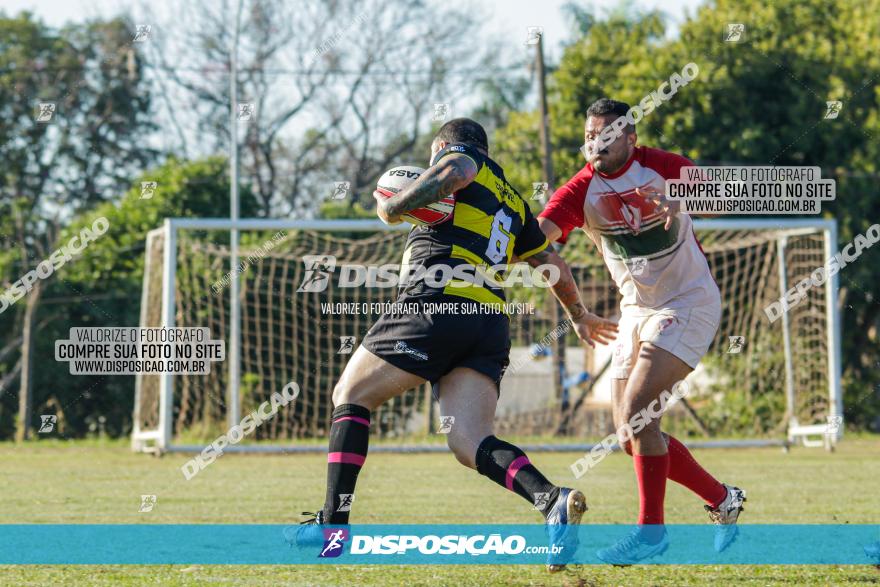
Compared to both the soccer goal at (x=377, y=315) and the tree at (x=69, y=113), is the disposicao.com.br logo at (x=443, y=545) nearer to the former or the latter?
the soccer goal at (x=377, y=315)

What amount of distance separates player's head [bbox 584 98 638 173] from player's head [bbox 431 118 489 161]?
1.78 feet

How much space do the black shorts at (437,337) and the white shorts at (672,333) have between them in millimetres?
841

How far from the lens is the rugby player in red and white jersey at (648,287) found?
565cm

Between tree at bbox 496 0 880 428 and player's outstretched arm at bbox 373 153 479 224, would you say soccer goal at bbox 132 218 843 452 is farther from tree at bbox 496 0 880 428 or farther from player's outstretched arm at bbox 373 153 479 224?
player's outstretched arm at bbox 373 153 479 224

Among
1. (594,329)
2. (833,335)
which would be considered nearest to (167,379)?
(833,335)

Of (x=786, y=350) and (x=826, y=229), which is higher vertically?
(x=826, y=229)

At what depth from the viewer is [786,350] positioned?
1576cm

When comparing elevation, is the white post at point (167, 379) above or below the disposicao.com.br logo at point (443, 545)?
above

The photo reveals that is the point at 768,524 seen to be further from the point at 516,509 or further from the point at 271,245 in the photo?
the point at 271,245

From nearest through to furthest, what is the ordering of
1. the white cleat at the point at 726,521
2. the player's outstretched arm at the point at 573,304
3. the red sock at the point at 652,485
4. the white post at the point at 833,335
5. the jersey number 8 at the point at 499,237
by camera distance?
1. the jersey number 8 at the point at 499,237
2. the red sock at the point at 652,485
3. the player's outstretched arm at the point at 573,304
4. the white cleat at the point at 726,521
5. the white post at the point at 833,335

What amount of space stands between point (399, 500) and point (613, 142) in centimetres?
421

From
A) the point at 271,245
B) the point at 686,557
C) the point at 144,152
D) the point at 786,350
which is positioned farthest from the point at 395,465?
the point at 144,152

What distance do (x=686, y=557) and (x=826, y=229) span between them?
33.5 ft

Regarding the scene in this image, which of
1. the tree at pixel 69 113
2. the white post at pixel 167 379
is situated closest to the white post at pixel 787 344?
the white post at pixel 167 379
